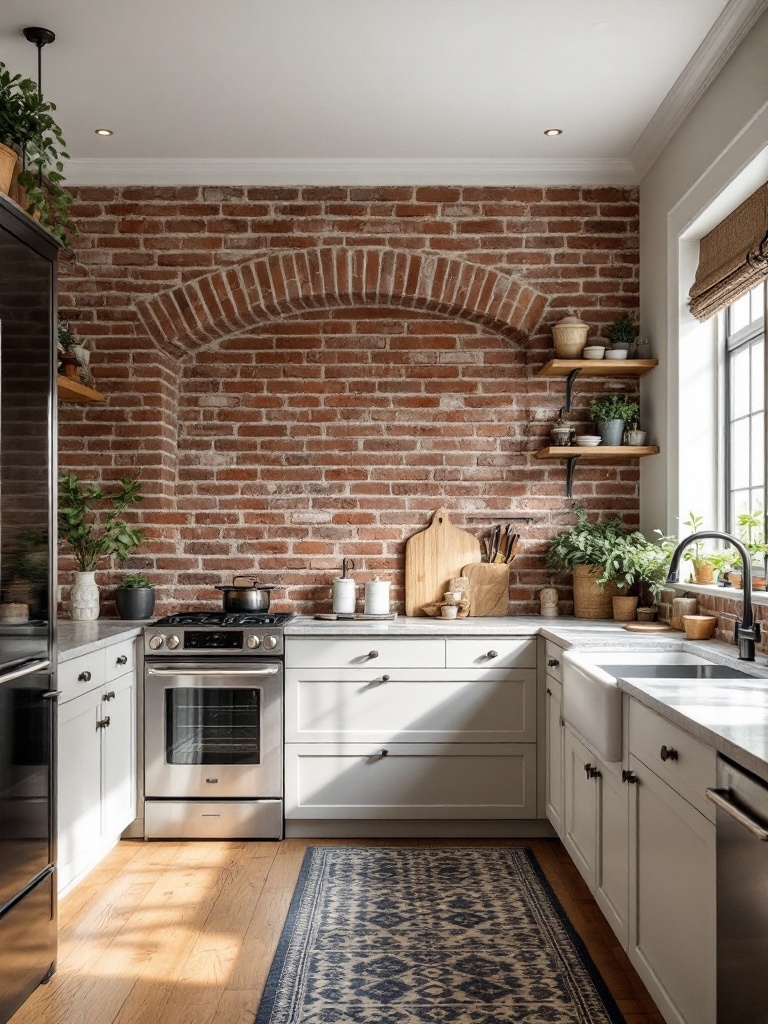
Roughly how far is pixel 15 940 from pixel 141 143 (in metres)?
3.33

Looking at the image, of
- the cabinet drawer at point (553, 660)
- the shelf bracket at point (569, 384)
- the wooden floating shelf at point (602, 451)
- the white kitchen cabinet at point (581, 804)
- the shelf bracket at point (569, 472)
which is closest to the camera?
the white kitchen cabinet at point (581, 804)

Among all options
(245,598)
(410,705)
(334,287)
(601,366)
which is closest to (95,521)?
(245,598)

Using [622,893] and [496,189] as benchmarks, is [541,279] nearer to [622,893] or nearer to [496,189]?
[496,189]

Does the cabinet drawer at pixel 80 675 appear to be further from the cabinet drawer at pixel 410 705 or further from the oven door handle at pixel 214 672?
the cabinet drawer at pixel 410 705

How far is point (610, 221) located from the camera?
4352 mm

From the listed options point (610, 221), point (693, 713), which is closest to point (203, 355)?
point (610, 221)

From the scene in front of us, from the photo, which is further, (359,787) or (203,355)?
(203,355)

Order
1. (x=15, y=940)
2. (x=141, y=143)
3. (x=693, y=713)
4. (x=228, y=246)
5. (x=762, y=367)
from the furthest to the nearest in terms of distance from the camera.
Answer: (x=228, y=246) < (x=141, y=143) < (x=762, y=367) < (x=15, y=940) < (x=693, y=713)

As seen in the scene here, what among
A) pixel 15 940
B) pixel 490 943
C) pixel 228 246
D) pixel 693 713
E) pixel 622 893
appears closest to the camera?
pixel 693 713

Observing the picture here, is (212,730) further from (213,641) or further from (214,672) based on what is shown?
(213,641)

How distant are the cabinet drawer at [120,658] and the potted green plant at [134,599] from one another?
285 mm

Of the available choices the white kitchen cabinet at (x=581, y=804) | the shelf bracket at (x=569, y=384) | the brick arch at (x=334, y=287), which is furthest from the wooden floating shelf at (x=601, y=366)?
the white kitchen cabinet at (x=581, y=804)

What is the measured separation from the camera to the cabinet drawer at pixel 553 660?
356 centimetres

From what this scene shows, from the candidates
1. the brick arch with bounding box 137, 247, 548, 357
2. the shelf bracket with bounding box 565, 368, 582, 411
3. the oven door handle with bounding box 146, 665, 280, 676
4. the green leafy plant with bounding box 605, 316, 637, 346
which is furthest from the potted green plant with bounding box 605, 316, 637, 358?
the oven door handle with bounding box 146, 665, 280, 676
